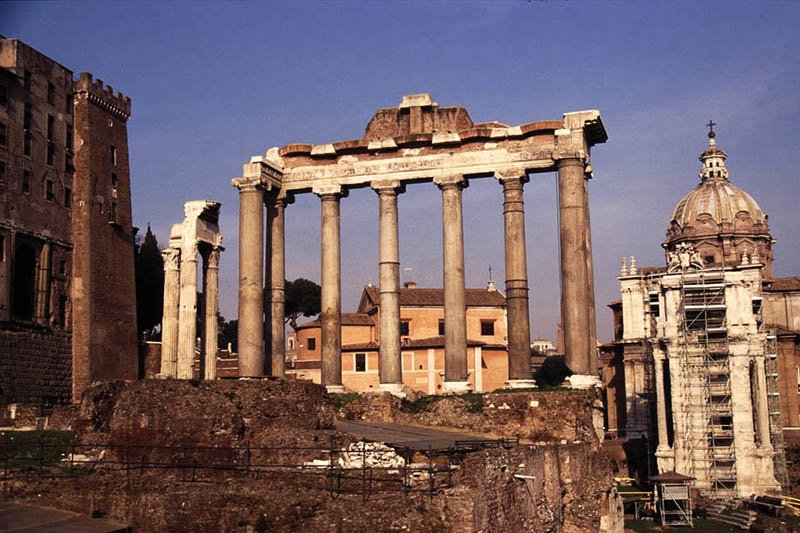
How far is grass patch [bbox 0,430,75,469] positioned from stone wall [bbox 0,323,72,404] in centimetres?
1524

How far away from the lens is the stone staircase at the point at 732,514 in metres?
36.3

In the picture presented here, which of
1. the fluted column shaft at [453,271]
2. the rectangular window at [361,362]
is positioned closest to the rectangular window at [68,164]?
the rectangular window at [361,362]

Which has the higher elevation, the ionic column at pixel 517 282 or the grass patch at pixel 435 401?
the ionic column at pixel 517 282

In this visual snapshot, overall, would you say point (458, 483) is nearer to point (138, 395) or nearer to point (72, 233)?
point (138, 395)

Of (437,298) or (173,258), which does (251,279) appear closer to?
(173,258)

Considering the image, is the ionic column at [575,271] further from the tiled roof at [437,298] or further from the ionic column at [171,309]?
the tiled roof at [437,298]

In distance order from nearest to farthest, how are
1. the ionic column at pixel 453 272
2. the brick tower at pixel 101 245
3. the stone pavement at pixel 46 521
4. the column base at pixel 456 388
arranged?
the stone pavement at pixel 46 521 → the column base at pixel 456 388 → the ionic column at pixel 453 272 → the brick tower at pixel 101 245

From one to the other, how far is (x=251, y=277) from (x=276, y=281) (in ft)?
5.02

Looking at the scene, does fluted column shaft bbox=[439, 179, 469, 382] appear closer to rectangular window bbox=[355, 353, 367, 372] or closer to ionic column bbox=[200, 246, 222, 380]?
ionic column bbox=[200, 246, 222, 380]

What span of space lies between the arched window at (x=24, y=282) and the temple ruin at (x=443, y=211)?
15.0 m

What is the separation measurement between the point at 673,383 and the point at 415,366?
15117 mm

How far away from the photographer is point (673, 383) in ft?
148

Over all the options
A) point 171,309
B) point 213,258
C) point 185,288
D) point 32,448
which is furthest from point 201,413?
point 213,258

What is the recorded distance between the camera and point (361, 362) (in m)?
55.0
